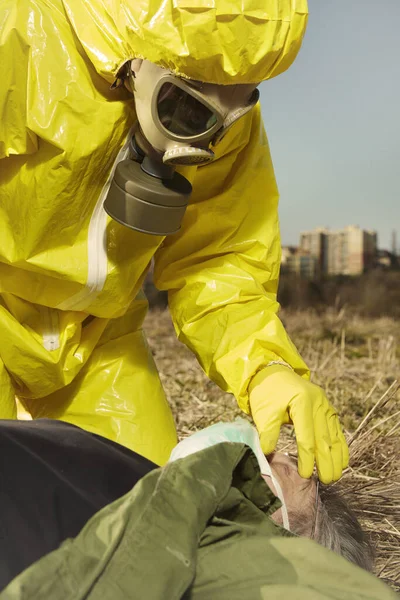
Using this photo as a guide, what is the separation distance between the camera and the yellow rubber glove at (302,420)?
72.2 inches

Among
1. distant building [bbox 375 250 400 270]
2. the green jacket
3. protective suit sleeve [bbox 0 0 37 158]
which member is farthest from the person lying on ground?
distant building [bbox 375 250 400 270]

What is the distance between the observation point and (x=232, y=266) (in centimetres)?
226

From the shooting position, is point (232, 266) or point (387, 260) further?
point (387, 260)

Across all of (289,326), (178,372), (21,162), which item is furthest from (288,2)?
(289,326)

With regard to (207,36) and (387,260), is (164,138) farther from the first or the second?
(387,260)

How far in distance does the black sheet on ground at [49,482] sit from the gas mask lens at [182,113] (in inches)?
30.1

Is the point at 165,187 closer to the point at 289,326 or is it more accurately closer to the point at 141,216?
the point at 141,216

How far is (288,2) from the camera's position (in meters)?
1.65

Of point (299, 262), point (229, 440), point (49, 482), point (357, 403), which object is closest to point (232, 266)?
point (229, 440)

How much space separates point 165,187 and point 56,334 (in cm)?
61

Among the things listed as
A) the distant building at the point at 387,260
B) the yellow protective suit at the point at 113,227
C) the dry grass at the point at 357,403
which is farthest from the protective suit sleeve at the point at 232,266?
the distant building at the point at 387,260

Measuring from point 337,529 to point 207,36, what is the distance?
1.31 metres

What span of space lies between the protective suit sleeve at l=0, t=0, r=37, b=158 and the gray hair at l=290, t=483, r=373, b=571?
3.90ft

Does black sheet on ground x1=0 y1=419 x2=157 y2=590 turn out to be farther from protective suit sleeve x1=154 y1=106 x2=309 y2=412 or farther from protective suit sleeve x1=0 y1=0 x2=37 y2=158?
protective suit sleeve x1=0 y1=0 x2=37 y2=158
